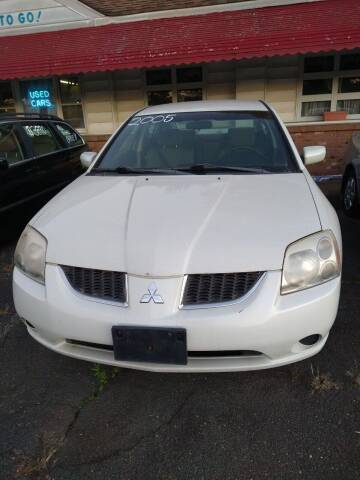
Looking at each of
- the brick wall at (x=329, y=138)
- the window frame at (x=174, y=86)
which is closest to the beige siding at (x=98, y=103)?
the window frame at (x=174, y=86)

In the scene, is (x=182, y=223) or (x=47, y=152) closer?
(x=182, y=223)

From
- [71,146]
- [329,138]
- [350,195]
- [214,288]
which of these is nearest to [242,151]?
[214,288]

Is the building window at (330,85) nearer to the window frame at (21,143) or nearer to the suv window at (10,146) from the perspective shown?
the window frame at (21,143)

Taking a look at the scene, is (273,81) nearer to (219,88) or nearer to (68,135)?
(219,88)

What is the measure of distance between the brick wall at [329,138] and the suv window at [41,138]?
504 centimetres

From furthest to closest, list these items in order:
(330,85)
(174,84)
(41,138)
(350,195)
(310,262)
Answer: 1. (174,84)
2. (330,85)
3. (350,195)
4. (41,138)
5. (310,262)

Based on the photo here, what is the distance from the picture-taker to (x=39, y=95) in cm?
1012

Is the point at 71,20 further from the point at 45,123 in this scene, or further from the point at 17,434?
the point at 17,434

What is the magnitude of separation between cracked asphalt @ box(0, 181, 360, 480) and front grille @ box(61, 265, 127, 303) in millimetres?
671

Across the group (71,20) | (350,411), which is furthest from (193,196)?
(71,20)

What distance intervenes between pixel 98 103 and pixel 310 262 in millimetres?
8871

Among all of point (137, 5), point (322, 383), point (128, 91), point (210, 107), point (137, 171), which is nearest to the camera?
point (322, 383)

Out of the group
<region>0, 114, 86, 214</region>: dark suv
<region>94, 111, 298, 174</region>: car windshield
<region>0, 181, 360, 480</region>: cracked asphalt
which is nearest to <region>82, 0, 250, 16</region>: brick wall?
<region>0, 114, 86, 214</region>: dark suv

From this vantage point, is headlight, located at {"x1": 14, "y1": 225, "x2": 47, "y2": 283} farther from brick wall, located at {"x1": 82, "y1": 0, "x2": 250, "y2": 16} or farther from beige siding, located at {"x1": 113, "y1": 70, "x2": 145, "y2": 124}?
brick wall, located at {"x1": 82, "y1": 0, "x2": 250, "y2": 16}
